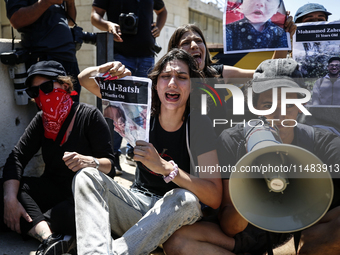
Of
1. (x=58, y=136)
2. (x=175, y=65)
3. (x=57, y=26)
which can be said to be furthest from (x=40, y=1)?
(x=175, y=65)

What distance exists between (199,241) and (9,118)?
2389mm

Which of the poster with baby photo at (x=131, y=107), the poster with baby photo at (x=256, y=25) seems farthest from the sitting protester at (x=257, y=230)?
the poster with baby photo at (x=256, y=25)

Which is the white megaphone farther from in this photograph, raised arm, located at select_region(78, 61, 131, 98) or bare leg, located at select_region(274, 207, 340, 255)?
raised arm, located at select_region(78, 61, 131, 98)

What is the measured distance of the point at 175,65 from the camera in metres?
2.28

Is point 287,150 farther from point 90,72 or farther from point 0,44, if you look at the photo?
point 0,44

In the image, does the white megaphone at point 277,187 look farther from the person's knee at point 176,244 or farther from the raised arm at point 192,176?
the person's knee at point 176,244

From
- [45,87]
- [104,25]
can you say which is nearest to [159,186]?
[45,87]

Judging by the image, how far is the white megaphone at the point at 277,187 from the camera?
1.65 metres

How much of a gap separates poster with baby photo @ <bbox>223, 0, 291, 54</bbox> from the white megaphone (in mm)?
1370

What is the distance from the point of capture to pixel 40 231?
2314mm

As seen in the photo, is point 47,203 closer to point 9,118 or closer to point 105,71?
point 105,71

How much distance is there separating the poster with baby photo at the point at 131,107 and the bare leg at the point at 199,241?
→ 0.63 metres

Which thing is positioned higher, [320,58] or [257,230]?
[320,58]

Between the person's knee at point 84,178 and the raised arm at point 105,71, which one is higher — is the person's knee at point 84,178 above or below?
below
